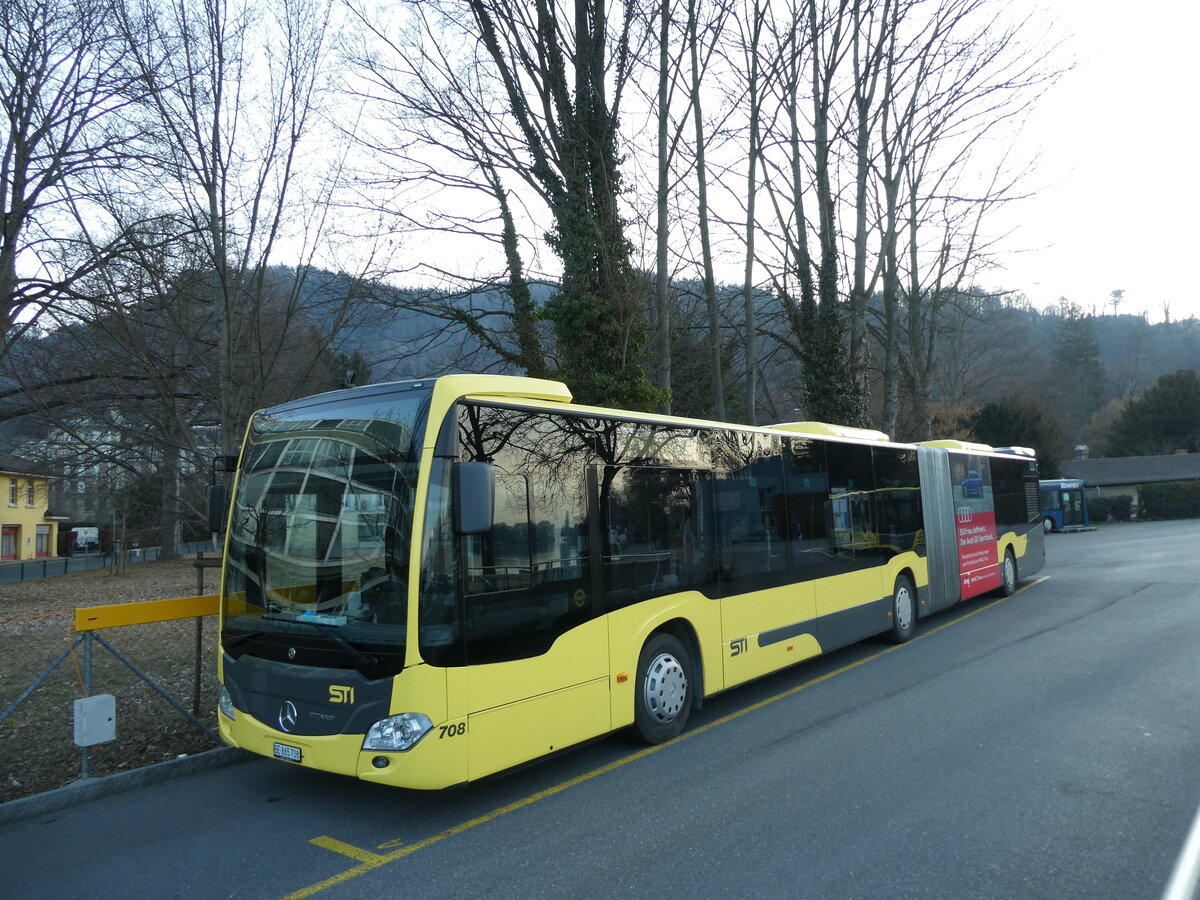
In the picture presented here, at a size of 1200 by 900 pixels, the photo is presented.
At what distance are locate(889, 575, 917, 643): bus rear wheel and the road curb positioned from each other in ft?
27.2

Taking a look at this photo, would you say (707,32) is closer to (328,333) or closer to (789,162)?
(789,162)

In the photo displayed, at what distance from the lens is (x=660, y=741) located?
652 centimetres

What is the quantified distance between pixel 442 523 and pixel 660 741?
3003 millimetres

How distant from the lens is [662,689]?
6.56 m

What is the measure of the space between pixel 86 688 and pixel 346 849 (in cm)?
289

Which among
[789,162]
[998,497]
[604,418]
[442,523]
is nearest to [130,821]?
[442,523]

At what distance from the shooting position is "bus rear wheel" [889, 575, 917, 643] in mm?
10898

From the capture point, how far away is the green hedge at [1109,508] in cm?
5350

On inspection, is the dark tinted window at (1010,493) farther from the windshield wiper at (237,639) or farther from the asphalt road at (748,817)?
the windshield wiper at (237,639)

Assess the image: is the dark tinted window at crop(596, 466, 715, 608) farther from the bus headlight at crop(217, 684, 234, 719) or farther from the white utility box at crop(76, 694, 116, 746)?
the white utility box at crop(76, 694, 116, 746)

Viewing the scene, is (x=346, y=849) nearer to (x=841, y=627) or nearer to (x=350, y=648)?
(x=350, y=648)

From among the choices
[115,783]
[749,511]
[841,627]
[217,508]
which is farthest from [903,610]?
[115,783]

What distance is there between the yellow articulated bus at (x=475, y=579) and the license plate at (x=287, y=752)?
43 millimetres

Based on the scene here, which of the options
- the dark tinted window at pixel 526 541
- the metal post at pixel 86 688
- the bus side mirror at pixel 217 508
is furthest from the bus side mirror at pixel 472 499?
the metal post at pixel 86 688
